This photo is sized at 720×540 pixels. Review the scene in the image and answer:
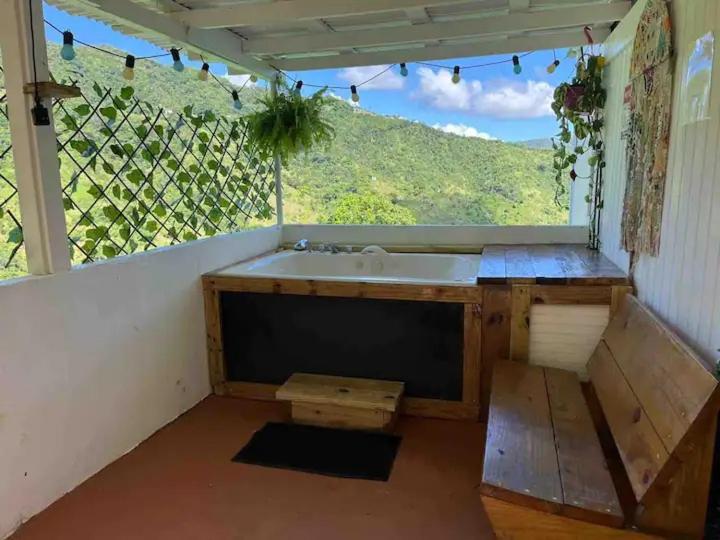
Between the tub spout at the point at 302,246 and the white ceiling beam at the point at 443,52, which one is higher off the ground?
the white ceiling beam at the point at 443,52

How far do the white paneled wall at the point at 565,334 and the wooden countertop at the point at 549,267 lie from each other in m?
0.14

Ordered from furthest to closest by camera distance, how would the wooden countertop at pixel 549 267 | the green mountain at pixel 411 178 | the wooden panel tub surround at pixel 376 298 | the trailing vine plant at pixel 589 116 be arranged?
the green mountain at pixel 411 178, the trailing vine plant at pixel 589 116, the wooden panel tub surround at pixel 376 298, the wooden countertop at pixel 549 267

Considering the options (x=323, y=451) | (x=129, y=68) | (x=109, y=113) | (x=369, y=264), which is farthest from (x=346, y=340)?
(x=129, y=68)

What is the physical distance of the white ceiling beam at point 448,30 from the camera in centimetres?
266

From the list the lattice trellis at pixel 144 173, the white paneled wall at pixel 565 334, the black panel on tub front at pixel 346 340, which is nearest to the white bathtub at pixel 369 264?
the lattice trellis at pixel 144 173

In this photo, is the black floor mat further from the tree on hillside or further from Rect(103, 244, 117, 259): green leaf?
the tree on hillside

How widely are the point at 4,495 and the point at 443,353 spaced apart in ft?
6.07

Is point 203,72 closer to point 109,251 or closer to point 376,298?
point 109,251

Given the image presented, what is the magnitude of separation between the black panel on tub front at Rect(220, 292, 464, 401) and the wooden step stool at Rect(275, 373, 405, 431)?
127 mm

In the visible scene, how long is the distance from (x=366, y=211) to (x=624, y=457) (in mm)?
3133

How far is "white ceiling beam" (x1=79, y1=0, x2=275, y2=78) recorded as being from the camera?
2.24 metres

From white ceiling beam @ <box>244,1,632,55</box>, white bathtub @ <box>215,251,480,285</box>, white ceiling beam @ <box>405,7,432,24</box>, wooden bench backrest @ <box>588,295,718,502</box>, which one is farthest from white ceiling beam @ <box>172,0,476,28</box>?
wooden bench backrest @ <box>588,295,718,502</box>

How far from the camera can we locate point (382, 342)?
2635 mm

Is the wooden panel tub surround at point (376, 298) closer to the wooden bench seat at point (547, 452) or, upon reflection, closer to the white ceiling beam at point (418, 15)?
the wooden bench seat at point (547, 452)
